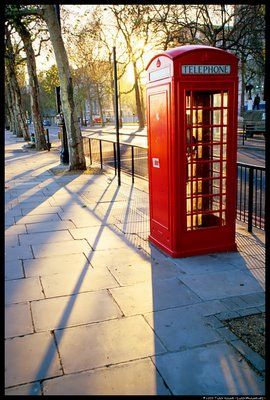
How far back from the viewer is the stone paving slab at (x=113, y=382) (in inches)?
120

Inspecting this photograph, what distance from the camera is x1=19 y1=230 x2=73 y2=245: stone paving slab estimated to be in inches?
268

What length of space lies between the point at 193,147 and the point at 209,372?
3419 mm

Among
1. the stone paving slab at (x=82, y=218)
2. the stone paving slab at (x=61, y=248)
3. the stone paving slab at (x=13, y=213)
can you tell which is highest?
the stone paving slab at (x=13, y=213)

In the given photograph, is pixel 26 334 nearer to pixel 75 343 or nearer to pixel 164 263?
pixel 75 343

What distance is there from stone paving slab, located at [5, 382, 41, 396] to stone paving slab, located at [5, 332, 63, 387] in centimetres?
6

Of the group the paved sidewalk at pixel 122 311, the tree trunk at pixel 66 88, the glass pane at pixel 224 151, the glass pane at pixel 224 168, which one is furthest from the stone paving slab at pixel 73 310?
the tree trunk at pixel 66 88

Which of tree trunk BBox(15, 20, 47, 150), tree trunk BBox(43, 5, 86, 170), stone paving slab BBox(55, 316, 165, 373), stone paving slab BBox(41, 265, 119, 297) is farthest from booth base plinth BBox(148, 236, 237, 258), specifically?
tree trunk BBox(15, 20, 47, 150)

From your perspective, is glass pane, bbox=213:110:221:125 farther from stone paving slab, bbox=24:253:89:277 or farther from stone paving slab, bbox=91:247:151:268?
stone paving slab, bbox=24:253:89:277

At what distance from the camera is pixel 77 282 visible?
5.12 m

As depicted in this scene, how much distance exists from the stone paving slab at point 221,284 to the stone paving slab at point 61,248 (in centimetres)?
193

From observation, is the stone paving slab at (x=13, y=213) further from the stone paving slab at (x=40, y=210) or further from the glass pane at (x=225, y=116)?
the glass pane at (x=225, y=116)

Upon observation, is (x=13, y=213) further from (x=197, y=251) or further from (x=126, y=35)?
(x=126, y=35)

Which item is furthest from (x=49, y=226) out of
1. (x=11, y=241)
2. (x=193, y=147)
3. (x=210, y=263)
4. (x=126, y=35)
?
(x=126, y=35)

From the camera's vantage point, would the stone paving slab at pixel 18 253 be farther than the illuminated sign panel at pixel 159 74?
Yes
